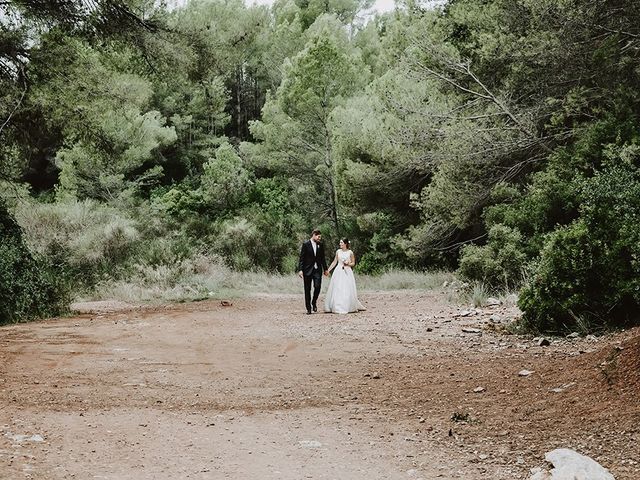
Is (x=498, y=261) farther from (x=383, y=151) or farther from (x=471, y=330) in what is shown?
(x=383, y=151)

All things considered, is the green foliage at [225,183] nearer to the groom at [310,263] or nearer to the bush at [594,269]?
the groom at [310,263]

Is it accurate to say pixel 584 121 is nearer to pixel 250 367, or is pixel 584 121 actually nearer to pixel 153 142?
pixel 250 367

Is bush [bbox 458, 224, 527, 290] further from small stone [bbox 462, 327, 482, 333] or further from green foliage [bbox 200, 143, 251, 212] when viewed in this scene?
green foliage [bbox 200, 143, 251, 212]

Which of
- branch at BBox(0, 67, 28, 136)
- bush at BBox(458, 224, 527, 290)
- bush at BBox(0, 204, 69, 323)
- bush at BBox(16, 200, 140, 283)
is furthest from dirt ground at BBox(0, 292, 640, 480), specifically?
bush at BBox(16, 200, 140, 283)

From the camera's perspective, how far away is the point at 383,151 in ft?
78.8

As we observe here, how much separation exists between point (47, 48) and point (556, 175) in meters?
11.8

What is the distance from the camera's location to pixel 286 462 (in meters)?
5.23

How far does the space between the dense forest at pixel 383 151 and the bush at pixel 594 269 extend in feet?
0.11

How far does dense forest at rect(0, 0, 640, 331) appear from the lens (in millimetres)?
12047

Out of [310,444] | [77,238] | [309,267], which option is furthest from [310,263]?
[77,238]

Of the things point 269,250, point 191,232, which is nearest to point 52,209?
point 191,232

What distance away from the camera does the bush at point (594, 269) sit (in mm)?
9969

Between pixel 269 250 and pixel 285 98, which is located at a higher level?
pixel 285 98

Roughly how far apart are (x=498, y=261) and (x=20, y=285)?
11.5 metres
